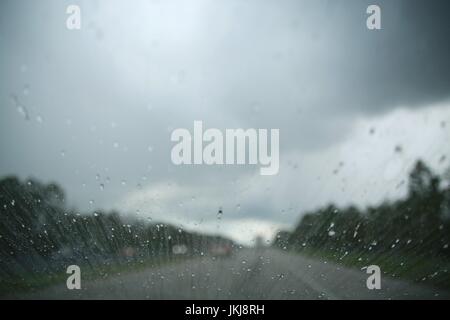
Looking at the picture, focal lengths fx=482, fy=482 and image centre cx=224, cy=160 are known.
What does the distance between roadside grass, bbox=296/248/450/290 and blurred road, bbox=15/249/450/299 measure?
0.06m

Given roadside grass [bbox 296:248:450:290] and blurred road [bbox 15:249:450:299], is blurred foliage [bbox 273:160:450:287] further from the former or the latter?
blurred road [bbox 15:249:450:299]

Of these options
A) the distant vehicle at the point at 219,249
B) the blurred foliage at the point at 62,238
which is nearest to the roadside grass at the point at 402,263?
the distant vehicle at the point at 219,249

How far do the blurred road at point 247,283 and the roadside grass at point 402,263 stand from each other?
6 cm

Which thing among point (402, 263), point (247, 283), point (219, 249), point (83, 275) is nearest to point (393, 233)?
point (402, 263)

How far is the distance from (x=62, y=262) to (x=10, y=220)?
45 centimetres

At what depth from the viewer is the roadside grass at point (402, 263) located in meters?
3.25

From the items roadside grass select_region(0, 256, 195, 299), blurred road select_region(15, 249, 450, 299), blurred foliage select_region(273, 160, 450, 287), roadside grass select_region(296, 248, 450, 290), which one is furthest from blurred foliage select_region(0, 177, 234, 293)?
roadside grass select_region(296, 248, 450, 290)

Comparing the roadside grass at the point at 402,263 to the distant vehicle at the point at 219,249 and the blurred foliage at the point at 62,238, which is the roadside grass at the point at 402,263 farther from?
the blurred foliage at the point at 62,238

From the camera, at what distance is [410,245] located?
10.9ft

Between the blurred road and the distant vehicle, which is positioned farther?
the distant vehicle

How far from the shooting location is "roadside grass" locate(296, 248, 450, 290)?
3.25 meters
